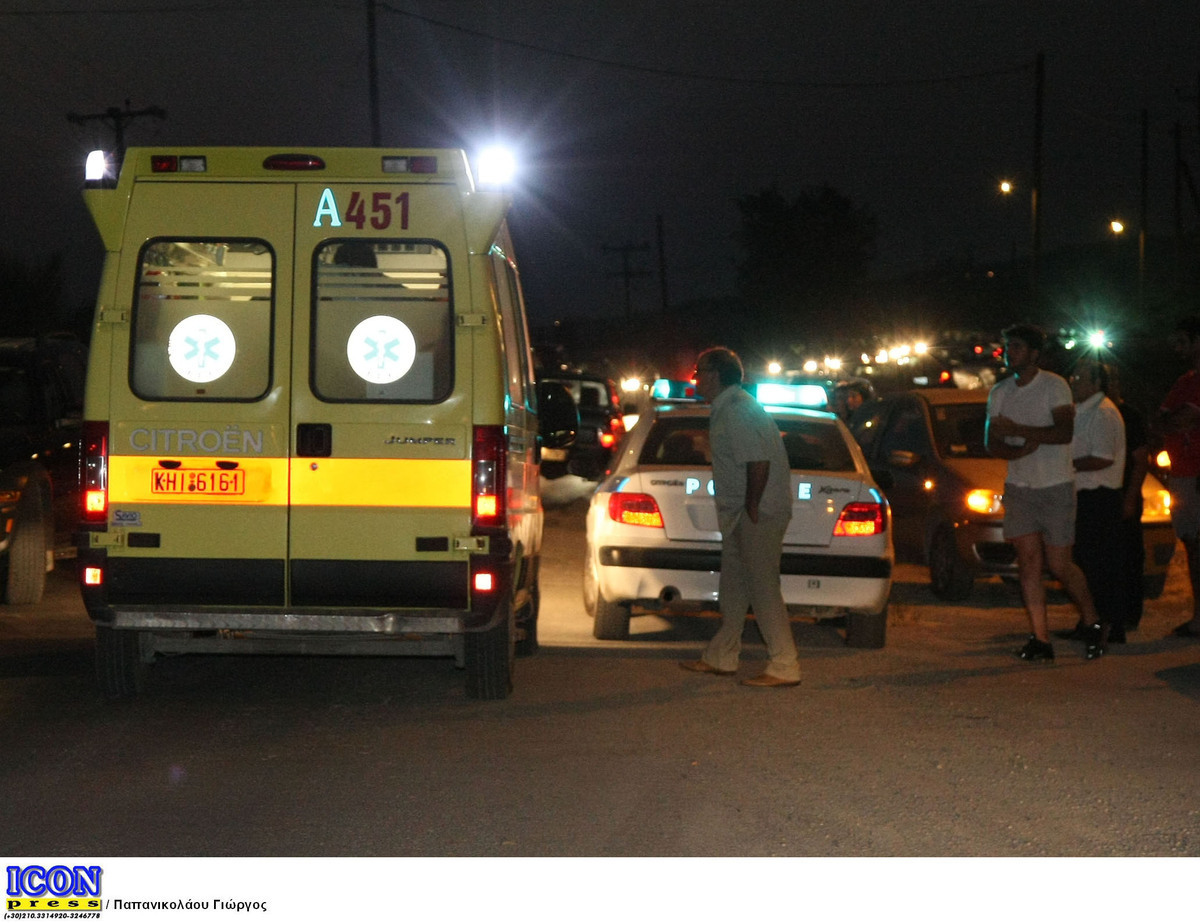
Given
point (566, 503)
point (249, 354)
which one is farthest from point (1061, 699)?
point (566, 503)

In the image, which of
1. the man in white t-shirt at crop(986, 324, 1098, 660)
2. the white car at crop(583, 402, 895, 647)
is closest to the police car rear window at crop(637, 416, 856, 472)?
the white car at crop(583, 402, 895, 647)

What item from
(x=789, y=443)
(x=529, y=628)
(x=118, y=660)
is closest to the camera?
(x=118, y=660)

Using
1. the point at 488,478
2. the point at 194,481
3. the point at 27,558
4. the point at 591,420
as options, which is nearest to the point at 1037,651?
the point at 488,478

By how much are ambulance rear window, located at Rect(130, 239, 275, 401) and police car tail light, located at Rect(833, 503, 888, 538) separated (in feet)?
12.3

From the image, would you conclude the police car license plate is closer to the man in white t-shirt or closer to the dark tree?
the man in white t-shirt

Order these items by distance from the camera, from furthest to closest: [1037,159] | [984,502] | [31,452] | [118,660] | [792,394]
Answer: [1037,159] → [792,394] → [984,502] → [31,452] → [118,660]

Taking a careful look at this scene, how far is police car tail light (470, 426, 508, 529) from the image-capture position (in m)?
7.11

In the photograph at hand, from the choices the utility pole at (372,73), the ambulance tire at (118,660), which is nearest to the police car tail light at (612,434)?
the utility pole at (372,73)

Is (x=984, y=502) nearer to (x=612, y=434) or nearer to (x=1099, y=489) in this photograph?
(x=1099, y=489)

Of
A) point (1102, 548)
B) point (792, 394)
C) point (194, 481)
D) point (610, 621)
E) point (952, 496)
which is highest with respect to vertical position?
point (792, 394)

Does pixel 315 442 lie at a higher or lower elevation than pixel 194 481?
higher

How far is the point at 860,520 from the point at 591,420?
15.9m

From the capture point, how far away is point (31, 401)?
37.8 ft

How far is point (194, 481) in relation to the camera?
711 cm
